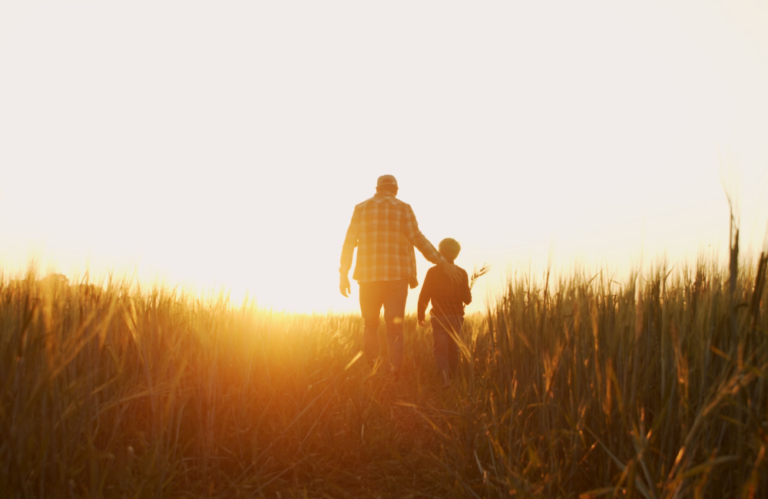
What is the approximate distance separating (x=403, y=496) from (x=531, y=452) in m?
0.83

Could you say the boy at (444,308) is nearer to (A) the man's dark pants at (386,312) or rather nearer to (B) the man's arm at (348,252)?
(A) the man's dark pants at (386,312)

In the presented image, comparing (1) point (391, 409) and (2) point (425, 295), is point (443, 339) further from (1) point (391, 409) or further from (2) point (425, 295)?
(1) point (391, 409)

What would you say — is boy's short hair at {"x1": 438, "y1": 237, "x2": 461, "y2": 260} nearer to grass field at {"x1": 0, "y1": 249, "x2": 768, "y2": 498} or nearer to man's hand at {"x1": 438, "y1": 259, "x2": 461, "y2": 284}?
man's hand at {"x1": 438, "y1": 259, "x2": 461, "y2": 284}

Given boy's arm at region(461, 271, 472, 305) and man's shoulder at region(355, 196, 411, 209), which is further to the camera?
boy's arm at region(461, 271, 472, 305)

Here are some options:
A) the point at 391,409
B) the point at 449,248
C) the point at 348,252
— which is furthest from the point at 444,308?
the point at 391,409

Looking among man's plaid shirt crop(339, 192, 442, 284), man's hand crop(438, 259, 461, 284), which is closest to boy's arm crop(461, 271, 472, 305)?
man's hand crop(438, 259, 461, 284)

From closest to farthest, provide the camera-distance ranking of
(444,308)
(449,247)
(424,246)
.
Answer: (424,246)
(444,308)
(449,247)

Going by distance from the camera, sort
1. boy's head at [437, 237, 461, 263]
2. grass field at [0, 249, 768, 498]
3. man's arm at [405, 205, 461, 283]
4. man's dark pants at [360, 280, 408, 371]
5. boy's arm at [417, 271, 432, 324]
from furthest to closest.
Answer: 1. boy's head at [437, 237, 461, 263]
2. boy's arm at [417, 271, 432, 324]
3. man's arm at [405, 205, 461, 283]
4. man's dark pants at [360, 280, 408, 371]
5. grass field at [0, 249, 768, 498]

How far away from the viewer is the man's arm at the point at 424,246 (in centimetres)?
515

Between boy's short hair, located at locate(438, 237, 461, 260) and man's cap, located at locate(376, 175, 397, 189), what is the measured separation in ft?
3.13

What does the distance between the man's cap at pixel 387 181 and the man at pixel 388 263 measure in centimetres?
14

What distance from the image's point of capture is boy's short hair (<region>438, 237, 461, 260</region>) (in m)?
5.71

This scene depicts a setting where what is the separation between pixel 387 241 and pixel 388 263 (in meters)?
0.25

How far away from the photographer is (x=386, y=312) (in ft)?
16.8
